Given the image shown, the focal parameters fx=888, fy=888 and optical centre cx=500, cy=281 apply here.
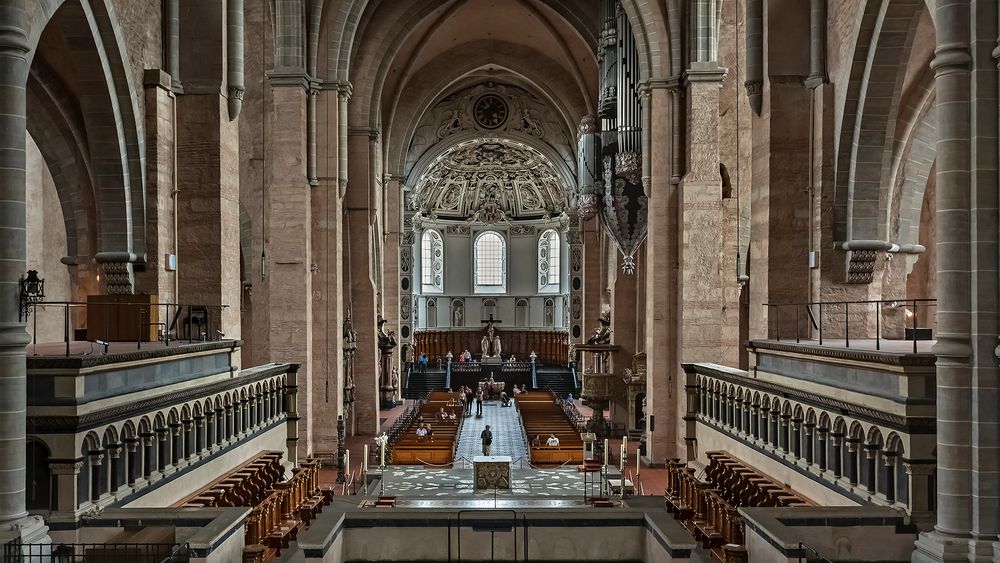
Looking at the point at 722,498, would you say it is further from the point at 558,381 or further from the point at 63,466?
the point at 558,381

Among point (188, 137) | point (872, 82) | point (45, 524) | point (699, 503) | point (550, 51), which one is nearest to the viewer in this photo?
point (45, 524)

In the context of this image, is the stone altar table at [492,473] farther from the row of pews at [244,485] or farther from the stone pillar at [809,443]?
the stone pillar at [809,443]

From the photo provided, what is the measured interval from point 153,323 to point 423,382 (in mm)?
32368

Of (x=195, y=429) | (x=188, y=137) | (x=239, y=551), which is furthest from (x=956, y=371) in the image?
(x=188, y=137)

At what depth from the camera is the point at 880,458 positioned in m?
10.7

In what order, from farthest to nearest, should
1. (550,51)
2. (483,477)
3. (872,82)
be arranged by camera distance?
(550,51) → (483,477) → (872,82)

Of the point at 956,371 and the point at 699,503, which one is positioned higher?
the point at 956,371

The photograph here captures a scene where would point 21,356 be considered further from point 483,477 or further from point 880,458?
point 483,477

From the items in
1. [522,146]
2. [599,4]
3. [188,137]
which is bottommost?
[188,137]

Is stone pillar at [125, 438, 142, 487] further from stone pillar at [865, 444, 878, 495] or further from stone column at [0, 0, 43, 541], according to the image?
stone pillar at [865, 444, 878, 495]

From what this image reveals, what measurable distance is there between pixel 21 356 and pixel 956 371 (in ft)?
31.4

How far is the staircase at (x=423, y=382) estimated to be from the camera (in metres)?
44.9

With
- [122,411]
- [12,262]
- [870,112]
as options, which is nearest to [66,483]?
[122,411]

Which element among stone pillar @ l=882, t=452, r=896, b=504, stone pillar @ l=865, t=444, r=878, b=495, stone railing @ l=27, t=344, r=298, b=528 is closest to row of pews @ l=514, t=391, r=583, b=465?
stone railing @ l=27, t=344, r=298, b=528
